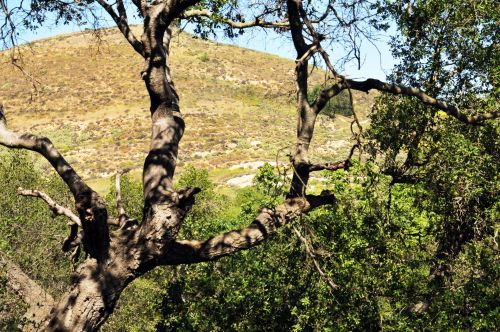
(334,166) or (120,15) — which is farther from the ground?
(120,15)

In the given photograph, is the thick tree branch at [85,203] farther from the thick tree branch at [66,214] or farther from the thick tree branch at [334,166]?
the thick tree branch at [334,166]

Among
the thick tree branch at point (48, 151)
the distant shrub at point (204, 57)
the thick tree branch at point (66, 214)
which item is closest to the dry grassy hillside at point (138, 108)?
the distant shrub at point (204, 57)

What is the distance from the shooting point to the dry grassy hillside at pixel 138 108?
6194 cm

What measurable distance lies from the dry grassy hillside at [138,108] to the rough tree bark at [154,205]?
141ft

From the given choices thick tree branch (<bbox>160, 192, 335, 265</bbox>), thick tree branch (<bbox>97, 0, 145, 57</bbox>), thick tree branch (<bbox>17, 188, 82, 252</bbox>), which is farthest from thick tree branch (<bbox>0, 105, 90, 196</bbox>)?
thick tree branch (<bbox>97, 0, 145, 57</bbox>)

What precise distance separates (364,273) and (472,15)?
4963 mm

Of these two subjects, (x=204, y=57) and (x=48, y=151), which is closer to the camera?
(x=48, y=151)

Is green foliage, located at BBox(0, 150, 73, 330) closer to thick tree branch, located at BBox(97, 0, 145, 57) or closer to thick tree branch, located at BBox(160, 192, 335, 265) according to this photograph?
thick tree branch, located at BBox(97, 0, 145, 57)

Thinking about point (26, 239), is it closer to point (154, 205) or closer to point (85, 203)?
point (154, 205)

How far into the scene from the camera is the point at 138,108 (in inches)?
3044

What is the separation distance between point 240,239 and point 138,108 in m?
74.6

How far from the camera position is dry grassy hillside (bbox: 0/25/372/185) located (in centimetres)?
6194

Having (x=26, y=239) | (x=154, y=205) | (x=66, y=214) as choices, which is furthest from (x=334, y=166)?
(x=26, y=239)

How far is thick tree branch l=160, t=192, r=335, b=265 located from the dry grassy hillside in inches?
1691
